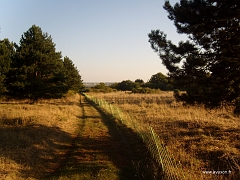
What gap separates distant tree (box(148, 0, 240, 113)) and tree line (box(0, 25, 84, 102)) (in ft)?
61.2

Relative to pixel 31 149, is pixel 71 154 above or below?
below

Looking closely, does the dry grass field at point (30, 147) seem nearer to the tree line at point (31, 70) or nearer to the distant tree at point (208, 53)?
the distant tree at point (208, 53)

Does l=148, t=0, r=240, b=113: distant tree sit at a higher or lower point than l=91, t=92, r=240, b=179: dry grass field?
higher

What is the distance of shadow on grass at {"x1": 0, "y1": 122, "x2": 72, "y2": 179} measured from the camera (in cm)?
639

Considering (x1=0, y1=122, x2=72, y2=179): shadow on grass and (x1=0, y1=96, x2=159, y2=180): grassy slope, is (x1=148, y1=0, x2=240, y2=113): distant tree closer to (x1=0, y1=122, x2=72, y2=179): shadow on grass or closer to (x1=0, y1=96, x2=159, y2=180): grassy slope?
(x1=0, y1=96, x2=159, y2=180): grassy slope

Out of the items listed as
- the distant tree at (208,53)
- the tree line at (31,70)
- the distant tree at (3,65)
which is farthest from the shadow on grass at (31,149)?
the tree line at (31,70)

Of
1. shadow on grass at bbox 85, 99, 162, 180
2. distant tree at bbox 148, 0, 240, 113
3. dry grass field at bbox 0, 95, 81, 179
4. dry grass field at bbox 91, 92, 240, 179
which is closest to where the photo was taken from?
dry grass field at bbox 91, 92, 240, 179

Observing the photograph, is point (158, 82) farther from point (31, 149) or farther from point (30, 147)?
point (31, 149)

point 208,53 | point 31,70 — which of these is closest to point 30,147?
point 208,53

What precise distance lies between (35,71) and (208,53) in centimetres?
2093

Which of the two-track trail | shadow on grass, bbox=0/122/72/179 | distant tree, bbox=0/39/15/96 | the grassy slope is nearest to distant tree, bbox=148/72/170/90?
distant tree, bbox=0/39/15/96

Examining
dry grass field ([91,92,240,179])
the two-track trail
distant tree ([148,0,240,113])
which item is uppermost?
distant tree ([148,0,240,113])

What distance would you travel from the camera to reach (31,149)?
7.99 m

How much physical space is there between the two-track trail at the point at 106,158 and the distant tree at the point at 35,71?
1516cm
